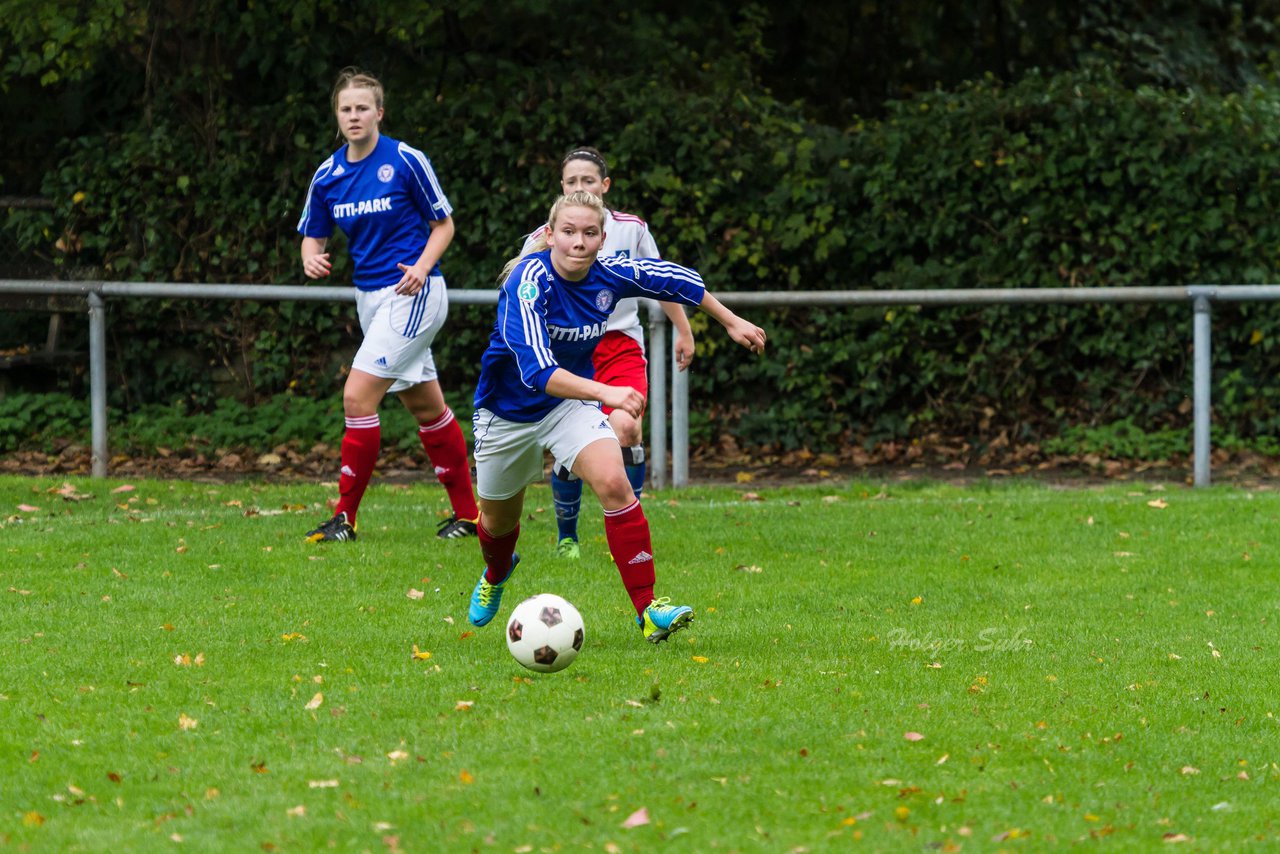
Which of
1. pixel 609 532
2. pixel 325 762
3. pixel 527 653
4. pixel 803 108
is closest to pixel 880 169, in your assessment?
pixel 803 108

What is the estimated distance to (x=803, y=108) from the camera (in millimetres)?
14367

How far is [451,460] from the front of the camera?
8.50 m

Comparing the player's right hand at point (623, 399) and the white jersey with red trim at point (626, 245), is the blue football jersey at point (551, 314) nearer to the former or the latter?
the player's right hand at point (623, 399)

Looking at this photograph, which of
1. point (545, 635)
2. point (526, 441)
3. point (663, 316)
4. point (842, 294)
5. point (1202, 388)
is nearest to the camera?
point (545, 635)

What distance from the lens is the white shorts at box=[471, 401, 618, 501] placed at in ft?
19.9

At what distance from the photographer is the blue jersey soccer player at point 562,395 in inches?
230

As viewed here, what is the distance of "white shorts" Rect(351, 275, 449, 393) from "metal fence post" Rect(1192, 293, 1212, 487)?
4.52m

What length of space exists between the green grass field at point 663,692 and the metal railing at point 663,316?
140 centimetres

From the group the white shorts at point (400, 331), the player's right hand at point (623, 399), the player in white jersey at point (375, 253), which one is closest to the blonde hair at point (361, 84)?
the player in white jersey at point (375, 253)

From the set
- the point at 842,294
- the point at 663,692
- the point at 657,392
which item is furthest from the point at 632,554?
the point at 842,294

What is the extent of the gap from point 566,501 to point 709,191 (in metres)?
4.63

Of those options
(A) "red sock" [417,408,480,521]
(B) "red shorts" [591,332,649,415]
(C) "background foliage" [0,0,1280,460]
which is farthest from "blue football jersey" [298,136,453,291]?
(C) "background foliage" [0,0,1280,460]

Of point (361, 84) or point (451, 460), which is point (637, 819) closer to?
point (451, 460)

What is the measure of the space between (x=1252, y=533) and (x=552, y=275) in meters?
4.24
